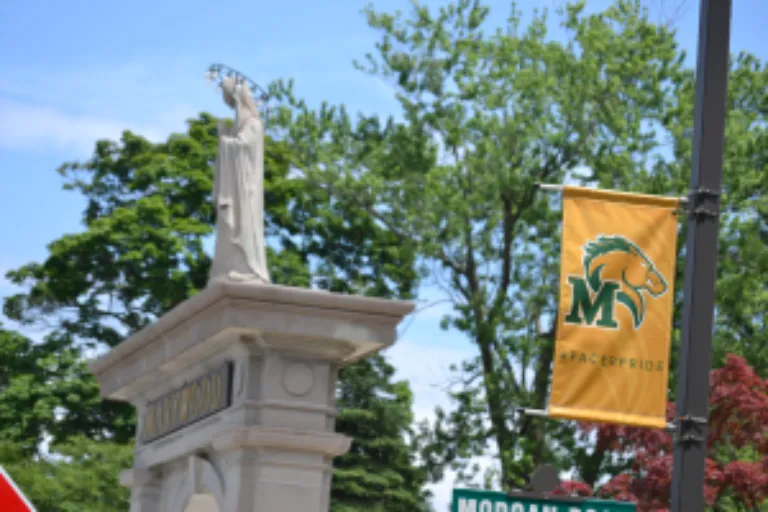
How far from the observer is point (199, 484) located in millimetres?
12484

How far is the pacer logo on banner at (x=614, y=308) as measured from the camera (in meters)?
7.50

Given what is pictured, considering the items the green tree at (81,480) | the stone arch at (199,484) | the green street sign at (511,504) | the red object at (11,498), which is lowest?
the red object at (11,498)

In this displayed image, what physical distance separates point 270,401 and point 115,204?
29.0m

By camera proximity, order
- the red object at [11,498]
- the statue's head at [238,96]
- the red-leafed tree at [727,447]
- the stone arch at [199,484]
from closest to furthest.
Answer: the red object at [11,498]
the stone arch at [199,484]
the statue's head at [238,96]
the red-leafed tree at [727,447]

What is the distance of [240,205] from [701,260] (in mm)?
6718

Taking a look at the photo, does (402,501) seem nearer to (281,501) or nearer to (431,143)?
(431,143)

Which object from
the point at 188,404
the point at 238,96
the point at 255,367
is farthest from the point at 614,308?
the point at 238,96

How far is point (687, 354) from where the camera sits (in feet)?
23.2

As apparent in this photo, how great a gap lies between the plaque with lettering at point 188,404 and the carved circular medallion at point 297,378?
672 mm

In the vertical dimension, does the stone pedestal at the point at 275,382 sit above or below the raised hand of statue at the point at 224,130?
below

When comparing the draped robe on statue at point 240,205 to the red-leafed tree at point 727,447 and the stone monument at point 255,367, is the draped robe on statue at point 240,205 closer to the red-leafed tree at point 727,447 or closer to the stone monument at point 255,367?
the stone monument at point 255,367

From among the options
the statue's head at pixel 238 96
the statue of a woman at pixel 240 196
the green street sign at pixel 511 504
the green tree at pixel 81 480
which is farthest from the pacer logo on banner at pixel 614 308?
the green tree at pixel 81 480

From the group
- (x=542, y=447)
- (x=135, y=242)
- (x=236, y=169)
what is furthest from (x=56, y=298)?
(x=236, y=169)

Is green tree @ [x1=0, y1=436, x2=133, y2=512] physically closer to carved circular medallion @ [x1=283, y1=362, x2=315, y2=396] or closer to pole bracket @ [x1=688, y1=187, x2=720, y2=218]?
carved circular medallion @ [x1=283, y1=362, x2=315, y2=396]
